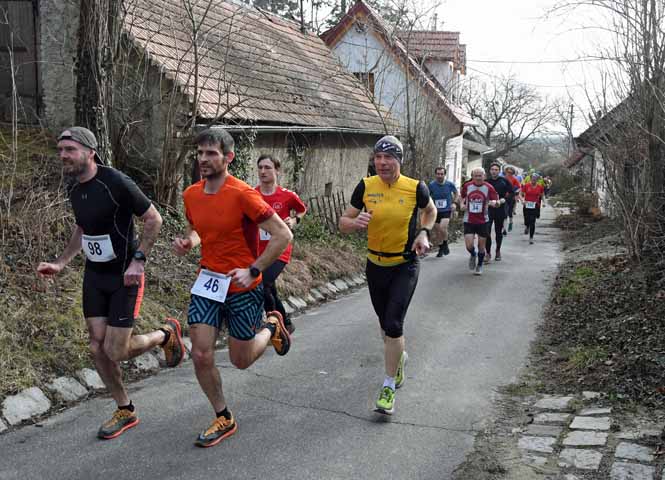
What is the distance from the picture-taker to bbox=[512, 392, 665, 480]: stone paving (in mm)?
4723

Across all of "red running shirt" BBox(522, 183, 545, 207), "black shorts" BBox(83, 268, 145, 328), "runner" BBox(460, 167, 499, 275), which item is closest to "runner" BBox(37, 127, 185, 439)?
"black shorts" BBox(83, 268, 145, 328)

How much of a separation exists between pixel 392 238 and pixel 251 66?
12.8m

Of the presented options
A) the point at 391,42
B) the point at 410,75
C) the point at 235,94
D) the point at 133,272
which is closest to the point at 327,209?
the point at 235,94

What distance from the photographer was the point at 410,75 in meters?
26.9

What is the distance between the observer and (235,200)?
4926 mm

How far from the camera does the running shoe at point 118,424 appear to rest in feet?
17.3

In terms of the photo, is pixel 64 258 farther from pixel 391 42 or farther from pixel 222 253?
pixel 391 42

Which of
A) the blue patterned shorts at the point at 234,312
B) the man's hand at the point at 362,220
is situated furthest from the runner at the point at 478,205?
the blue patterned shorts at the point at 234,312

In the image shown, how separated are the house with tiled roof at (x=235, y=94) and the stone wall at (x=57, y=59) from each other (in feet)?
0.08

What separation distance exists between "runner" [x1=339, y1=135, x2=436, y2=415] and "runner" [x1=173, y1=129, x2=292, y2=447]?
1142 mm

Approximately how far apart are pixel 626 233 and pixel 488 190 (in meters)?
2.96

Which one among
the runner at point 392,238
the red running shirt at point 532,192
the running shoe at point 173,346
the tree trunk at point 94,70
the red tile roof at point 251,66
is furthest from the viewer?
the red running shirt at point 532,192

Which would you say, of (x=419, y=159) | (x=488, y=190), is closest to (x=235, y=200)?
(x=488, y=190)

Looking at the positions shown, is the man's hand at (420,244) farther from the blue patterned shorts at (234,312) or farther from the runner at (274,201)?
the runner at (274,201)
